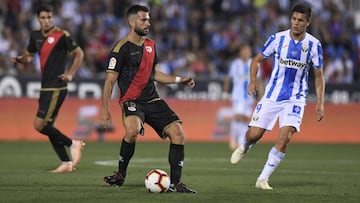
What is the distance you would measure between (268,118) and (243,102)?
30.5 feet

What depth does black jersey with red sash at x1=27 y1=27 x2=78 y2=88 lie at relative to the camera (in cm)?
1402

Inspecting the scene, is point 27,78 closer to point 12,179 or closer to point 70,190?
point 12,179

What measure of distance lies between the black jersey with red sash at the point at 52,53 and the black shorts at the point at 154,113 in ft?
10.2

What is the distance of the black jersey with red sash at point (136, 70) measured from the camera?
11.1 metres

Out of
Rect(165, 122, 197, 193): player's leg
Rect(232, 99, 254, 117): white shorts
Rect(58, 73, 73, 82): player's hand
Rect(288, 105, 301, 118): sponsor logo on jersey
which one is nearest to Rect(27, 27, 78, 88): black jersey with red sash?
Rect(58, 73, 73, 82): player's hand

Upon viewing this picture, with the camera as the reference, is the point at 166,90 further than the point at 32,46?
Yes

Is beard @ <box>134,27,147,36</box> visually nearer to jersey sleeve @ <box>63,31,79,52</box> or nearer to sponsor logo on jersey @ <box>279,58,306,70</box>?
sponsor logo on jersey @ <box>279,58,306,70</box>

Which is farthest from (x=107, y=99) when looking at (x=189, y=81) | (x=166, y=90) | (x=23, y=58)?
(x=166, y=90)

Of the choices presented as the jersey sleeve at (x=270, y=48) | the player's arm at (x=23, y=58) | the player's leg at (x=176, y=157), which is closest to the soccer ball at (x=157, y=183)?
the player's leg at (x=176, y=157)

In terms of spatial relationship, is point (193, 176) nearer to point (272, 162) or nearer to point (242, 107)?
point (272, 162)

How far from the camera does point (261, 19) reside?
28891 mm

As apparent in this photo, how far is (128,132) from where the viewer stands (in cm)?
1109

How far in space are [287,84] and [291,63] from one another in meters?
0.30

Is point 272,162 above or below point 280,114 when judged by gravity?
below
